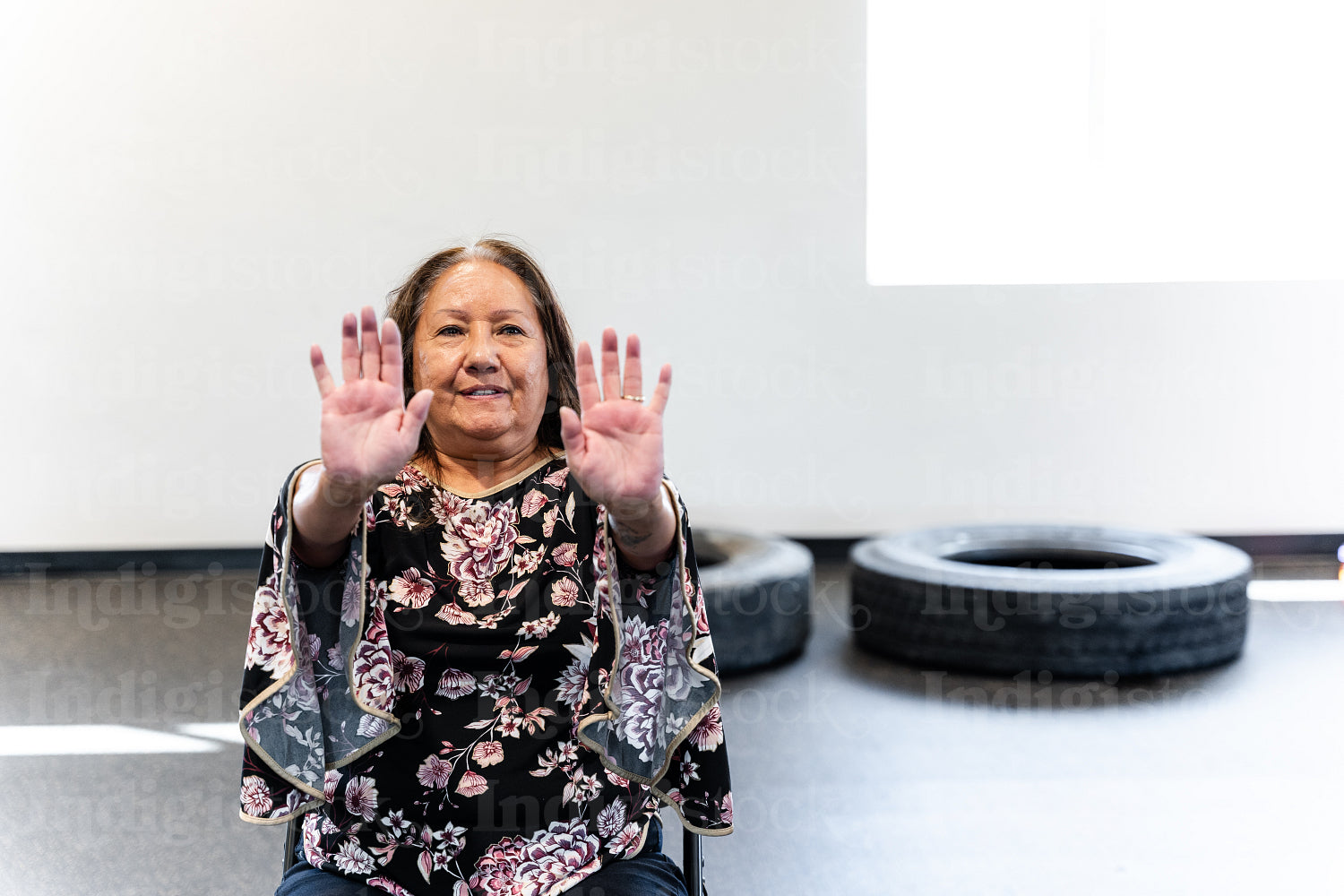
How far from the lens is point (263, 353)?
4.62m

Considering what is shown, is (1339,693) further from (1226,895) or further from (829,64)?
(829,64)

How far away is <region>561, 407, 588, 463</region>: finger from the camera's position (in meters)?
1.18

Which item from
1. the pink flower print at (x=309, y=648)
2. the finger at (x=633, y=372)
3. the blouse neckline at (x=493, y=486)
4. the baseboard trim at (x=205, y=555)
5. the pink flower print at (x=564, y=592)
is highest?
the finger at (x=633, y=372)

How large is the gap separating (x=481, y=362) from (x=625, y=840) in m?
0.56

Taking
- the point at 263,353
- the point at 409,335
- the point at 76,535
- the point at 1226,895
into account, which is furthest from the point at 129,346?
the point at 1226,895

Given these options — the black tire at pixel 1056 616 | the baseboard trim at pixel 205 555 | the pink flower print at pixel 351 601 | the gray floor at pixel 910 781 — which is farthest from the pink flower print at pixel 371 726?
the baseboard trim at pixel 205 555

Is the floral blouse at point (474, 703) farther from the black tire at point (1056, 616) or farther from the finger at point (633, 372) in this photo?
the black tire at point (1056, 616)

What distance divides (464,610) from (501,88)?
3675mm

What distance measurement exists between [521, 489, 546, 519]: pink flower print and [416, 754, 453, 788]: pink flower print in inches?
11.2

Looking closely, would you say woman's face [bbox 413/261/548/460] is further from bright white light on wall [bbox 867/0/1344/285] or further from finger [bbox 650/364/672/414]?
bright white light on wall [bbox 867/0/1344/285]

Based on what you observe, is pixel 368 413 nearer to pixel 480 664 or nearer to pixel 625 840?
pixel 480 664

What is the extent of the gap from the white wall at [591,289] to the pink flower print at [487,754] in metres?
3.50

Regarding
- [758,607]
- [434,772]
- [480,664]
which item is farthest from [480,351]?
[758,607]

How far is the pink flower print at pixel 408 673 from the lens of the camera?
1.27m
